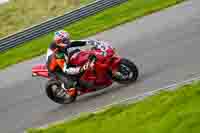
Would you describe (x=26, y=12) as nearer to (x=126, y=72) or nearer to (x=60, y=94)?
(x=60, y=94)

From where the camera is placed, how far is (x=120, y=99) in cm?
1491

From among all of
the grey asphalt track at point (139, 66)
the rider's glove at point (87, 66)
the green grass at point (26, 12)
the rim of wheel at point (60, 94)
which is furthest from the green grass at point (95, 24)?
the rider's glove at point (87, 66)

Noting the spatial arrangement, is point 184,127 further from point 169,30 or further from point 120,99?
point 169,30

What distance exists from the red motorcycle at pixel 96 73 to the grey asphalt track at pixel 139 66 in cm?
21

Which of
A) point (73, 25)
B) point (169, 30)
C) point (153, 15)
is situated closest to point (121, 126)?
point (169, 30)

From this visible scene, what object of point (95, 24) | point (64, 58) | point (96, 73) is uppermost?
point (95, 24)

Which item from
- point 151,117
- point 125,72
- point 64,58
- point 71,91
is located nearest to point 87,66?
point 64,58

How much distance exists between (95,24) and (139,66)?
6.91m

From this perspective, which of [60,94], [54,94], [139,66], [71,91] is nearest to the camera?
[71,91]

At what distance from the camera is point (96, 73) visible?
15703mm

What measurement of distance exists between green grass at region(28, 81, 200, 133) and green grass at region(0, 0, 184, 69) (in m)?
8.45

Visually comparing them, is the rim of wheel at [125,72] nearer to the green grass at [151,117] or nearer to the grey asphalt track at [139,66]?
the grey asphalt track at [139,66]

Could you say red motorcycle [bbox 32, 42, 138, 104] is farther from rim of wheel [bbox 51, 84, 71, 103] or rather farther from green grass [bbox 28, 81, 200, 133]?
green grass [bbox 28, 81, 200, 133]

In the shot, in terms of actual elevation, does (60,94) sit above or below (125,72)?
below
